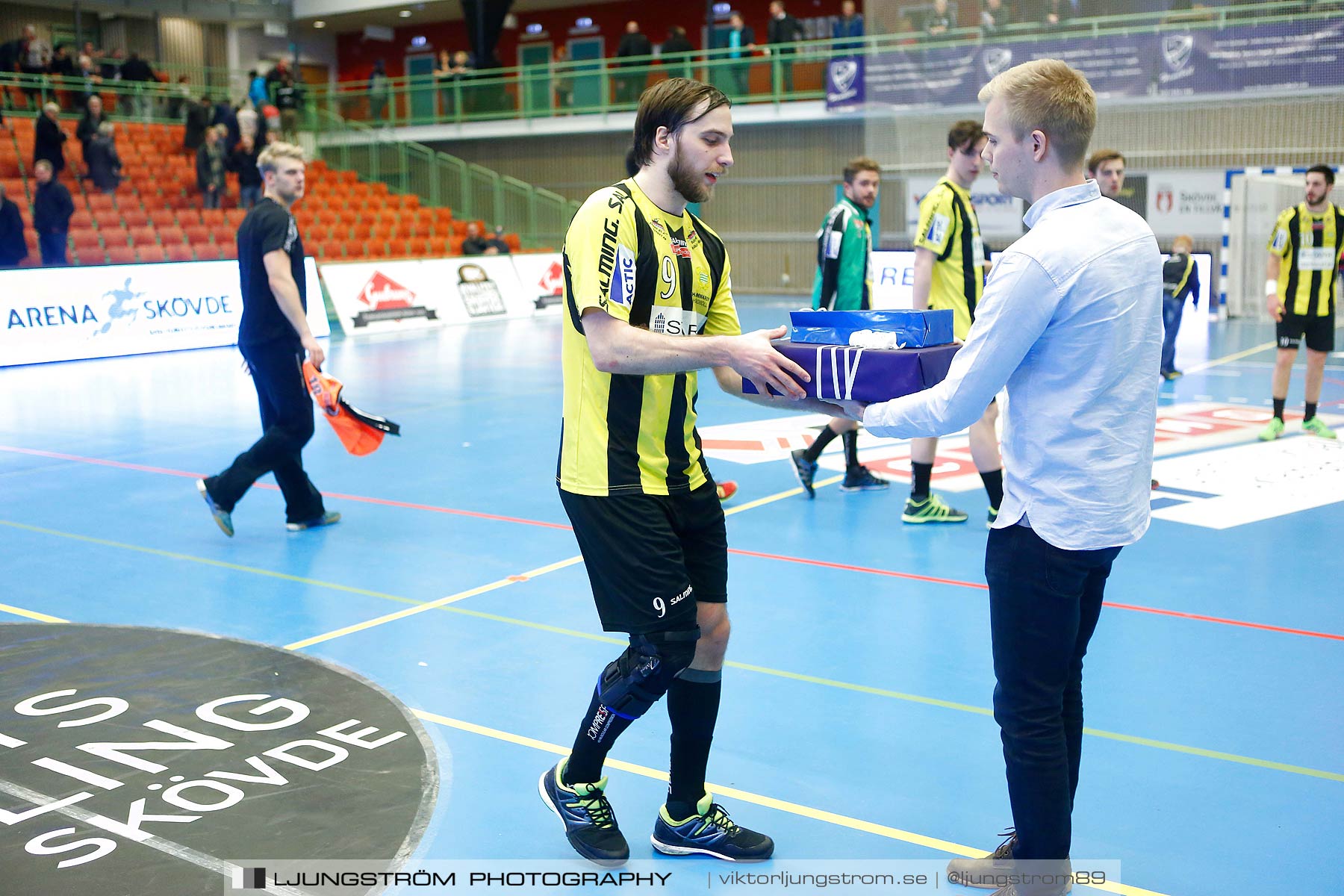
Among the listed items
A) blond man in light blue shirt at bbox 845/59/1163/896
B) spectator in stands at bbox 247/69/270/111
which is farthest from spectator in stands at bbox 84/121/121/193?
blond man in light blue shirt at bbox 845/59/1163/896

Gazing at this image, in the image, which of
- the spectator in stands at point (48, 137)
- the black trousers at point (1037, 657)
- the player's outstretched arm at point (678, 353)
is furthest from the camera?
the spectator in stands at point (48, 137)

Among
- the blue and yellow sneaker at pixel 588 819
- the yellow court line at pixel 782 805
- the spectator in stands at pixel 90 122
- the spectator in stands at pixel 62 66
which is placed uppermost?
the spectator in stands at pixel 62 66

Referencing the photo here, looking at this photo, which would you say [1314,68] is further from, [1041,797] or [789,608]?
[1041,797]

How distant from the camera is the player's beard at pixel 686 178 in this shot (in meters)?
2.87

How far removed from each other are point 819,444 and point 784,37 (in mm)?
19979

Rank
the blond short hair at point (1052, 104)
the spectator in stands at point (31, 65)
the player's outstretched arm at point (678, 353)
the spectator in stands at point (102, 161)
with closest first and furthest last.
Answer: the blond short hair at point (1052, 104)
the player's outstretched arm at point (678, 353)
the spectator in stands at point (102, 161)
the spectator in stands at point (31, 65)

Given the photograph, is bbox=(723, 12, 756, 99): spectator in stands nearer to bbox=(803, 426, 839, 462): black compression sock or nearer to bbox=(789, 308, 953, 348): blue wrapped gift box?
bbox=(803, 426, 839, 462): black compression sock

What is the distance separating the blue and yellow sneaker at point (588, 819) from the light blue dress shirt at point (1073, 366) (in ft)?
4.36

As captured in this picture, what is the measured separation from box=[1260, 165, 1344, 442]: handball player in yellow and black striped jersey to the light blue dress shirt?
7.26 meters

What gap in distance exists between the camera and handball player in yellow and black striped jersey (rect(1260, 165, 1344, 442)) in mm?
8867

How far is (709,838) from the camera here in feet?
10.2

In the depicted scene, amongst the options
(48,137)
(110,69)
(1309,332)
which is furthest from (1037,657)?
(110,69)

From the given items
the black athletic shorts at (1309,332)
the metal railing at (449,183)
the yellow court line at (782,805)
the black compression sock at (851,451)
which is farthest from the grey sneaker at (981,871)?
the metal railing at (449,183)

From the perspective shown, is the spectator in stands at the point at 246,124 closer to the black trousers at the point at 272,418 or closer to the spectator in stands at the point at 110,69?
the spectator in stands at the point at 110,69
